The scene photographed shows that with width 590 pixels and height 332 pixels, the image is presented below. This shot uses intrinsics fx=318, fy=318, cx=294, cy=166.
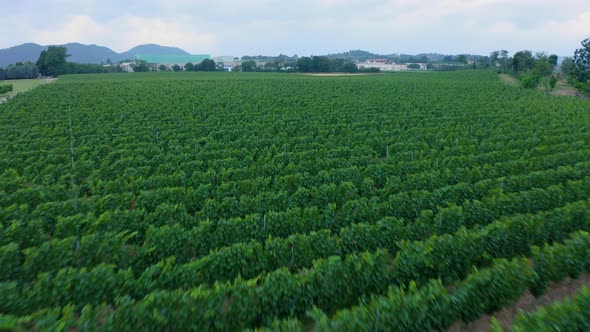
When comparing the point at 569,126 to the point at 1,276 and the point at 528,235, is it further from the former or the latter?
the point at 1,276

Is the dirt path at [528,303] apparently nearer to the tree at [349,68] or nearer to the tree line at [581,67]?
the tree line at [581,67]

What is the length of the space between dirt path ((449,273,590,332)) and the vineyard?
0.65 ft

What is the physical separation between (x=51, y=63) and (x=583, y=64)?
112623 mm

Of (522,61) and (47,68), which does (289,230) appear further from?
(47,68)

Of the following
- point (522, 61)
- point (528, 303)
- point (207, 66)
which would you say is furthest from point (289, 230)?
point (207, 66)

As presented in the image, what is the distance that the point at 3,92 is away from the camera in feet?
146

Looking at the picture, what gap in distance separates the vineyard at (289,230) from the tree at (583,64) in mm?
44659

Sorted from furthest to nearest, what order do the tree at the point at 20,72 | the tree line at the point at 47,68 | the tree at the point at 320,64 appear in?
the tree at the point at 320,64 → the tree line at the point at 47,68 → the tree at the point at 20,72

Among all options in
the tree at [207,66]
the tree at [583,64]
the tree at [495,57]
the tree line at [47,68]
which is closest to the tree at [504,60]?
the tree at [495,57]

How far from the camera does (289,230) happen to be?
31.1 feet

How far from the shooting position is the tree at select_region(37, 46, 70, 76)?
79062mm

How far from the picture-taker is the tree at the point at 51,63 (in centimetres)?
7906

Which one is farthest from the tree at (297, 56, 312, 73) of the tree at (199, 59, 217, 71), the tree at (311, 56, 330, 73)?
the tree at (199, 59, 217, 71)

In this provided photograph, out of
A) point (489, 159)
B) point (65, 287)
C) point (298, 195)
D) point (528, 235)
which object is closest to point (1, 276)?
point (65, 287)
